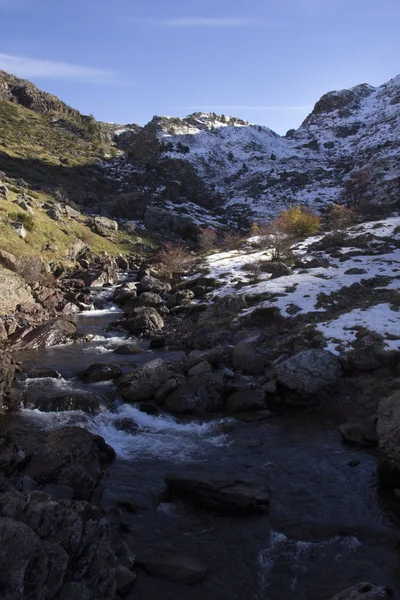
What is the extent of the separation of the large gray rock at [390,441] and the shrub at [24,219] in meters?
42.4

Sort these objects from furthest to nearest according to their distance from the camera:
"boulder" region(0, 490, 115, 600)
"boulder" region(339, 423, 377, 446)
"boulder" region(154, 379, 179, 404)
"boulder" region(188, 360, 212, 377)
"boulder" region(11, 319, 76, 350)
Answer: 1. "boulder" region(11, 319, 76, 350)
2. "boulder" region(188, 360, 212, 377)
3. "boulder" region(154, 379, 179, 404)
4. "boulder" region(339, 423, 377, 446)
5. "boulder" region(0, 490, 115, 600)

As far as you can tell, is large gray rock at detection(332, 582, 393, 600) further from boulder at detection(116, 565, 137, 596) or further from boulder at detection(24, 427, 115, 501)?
boulder at detection(24, 427, 115, 501)

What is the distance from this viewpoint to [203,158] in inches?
5758

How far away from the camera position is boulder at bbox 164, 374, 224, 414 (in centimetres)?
1673

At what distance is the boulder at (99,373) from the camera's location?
1934 cm

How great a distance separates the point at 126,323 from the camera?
29.7 meters

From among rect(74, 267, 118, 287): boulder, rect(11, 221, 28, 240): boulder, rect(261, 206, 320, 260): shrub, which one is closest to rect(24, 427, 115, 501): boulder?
rect(74, 267, 118, 287): boulder

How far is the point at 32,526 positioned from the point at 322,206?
4130 inches

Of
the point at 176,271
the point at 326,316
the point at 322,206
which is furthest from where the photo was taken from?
the point at 322,206

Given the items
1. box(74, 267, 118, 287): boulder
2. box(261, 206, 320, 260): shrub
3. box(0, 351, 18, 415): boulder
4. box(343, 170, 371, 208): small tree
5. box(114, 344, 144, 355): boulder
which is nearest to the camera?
box(0, 351, 18, 415): boulder

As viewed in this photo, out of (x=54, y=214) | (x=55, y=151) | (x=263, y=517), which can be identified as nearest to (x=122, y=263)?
(x=54, y=214)

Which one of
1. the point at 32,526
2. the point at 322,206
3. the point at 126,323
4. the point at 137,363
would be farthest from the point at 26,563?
the point at 322,206

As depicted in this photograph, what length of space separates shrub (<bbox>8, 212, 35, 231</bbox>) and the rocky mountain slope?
1595 inches

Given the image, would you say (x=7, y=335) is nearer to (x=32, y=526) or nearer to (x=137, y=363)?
(x=137, y=363)
